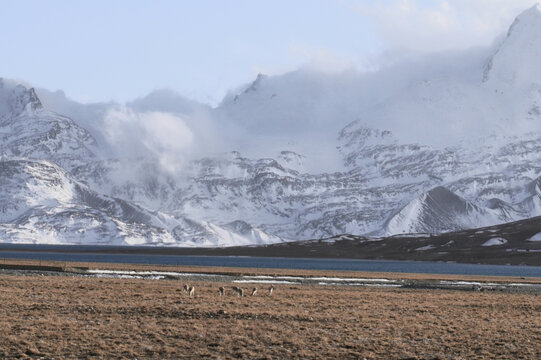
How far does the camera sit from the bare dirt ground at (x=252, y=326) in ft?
130

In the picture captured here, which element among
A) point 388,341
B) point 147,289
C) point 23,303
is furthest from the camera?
point 147,289

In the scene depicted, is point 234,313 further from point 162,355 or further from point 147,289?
point 147,289

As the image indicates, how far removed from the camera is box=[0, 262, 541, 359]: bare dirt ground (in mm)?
39594

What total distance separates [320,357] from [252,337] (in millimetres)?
5465

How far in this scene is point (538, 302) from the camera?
238 ft

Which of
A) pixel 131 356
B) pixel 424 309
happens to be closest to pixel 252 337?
pixel 131 356

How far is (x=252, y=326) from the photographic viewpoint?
154ft

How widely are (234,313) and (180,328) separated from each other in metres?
7.44

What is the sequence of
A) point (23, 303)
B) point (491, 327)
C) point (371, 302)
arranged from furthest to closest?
point (371, 302)
point (23, 303)
point (491, 327)

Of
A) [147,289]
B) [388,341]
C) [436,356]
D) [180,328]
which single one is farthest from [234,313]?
[147,289]

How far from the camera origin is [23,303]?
5419 centimetres

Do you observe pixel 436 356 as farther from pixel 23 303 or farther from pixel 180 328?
pixel 23 303

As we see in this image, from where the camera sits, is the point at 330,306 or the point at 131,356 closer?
the point at 131,356

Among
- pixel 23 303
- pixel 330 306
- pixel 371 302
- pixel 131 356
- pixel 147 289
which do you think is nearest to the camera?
pixel 131 356
